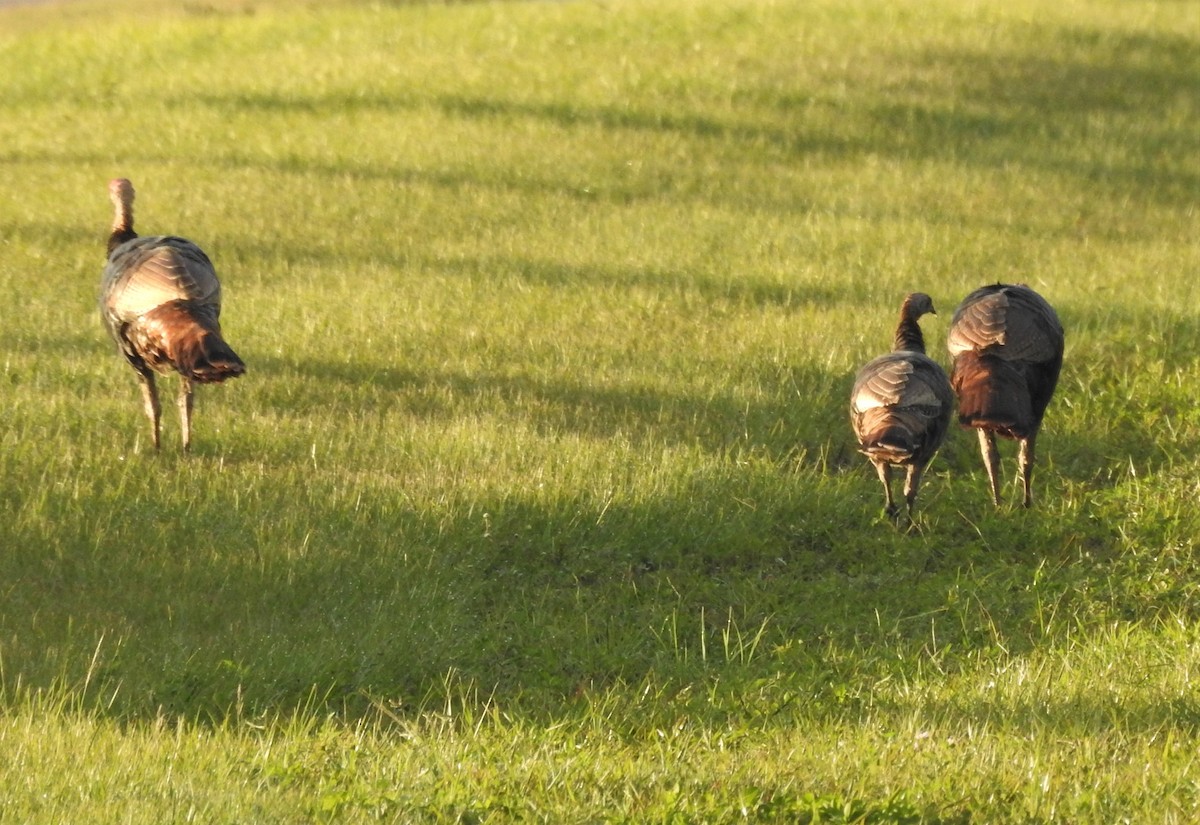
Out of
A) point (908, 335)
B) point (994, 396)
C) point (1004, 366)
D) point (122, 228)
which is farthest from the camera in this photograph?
point (122, 228)

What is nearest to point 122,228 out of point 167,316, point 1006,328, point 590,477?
point 167,316

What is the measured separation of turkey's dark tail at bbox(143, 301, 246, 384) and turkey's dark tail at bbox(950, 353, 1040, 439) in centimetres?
411

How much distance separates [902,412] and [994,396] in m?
0.57

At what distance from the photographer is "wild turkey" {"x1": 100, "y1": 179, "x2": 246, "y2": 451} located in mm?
8398

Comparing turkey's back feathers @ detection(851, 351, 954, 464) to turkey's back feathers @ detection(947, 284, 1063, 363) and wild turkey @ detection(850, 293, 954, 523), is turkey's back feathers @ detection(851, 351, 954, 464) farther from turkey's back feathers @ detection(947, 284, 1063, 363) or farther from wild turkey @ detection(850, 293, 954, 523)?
turkey's back feathers @ detection(947, 284, 1063, 363)

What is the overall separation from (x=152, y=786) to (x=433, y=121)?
1407cm

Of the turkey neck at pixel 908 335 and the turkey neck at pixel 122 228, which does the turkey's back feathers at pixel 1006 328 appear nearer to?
the turkey neck at pixel 908 335

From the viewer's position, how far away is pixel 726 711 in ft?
22.3

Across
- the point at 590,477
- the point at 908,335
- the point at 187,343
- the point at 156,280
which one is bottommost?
the point at 590,477

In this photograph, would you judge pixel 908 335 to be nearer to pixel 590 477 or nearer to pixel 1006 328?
pixel 1006 328

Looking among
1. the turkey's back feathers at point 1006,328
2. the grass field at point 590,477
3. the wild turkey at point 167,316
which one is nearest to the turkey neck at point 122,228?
the wild turkey at point 167,316

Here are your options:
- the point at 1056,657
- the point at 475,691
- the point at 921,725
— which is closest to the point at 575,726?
the point at 475,691

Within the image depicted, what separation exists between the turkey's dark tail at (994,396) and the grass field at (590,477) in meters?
0.87

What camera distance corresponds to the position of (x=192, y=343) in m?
8.41
